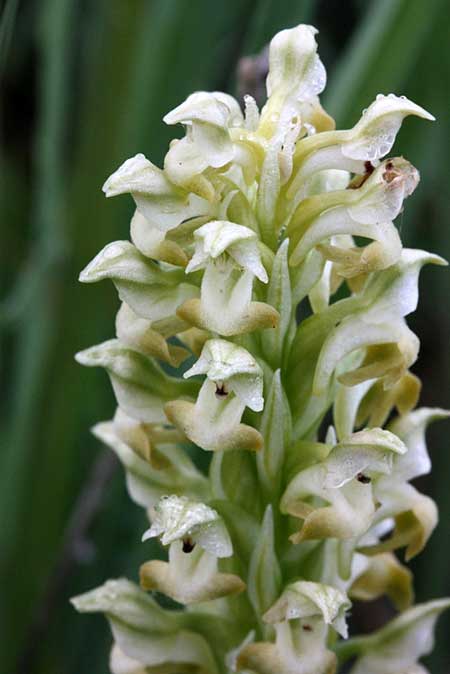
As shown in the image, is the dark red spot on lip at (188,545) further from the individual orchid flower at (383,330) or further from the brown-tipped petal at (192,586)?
the individual orchid flower at (383,330)

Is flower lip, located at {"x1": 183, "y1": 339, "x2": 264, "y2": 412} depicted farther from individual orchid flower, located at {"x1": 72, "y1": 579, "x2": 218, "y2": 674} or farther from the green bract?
individual orchid flower, located at {"x1": 72, "y1": 579, "x2": 218, "y2": 674}

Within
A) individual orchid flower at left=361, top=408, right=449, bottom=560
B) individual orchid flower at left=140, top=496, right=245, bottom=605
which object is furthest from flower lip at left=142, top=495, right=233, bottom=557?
individual orchid flower at left=361, top=408, right=449, bottom=560

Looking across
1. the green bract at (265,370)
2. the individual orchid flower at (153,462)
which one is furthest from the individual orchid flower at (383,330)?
the individual orchid flower at (153,462)

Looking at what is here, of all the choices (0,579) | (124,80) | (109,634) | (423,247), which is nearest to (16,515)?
(0,579)

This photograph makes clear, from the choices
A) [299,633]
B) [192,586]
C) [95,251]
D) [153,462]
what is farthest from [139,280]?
[95,251]

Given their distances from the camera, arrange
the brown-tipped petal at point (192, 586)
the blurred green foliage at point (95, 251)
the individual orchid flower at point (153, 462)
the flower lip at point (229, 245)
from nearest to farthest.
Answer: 1. the flower lip at point (229, 245)
2. the brown-tipped petal at point (192, 586)
3. the individual orchid flower at point (153, 462)
4. the blurred green foliage at point (95, 251)

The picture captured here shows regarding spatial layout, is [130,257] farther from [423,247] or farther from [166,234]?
[423,247]

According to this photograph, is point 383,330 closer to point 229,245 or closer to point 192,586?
point 229,245
